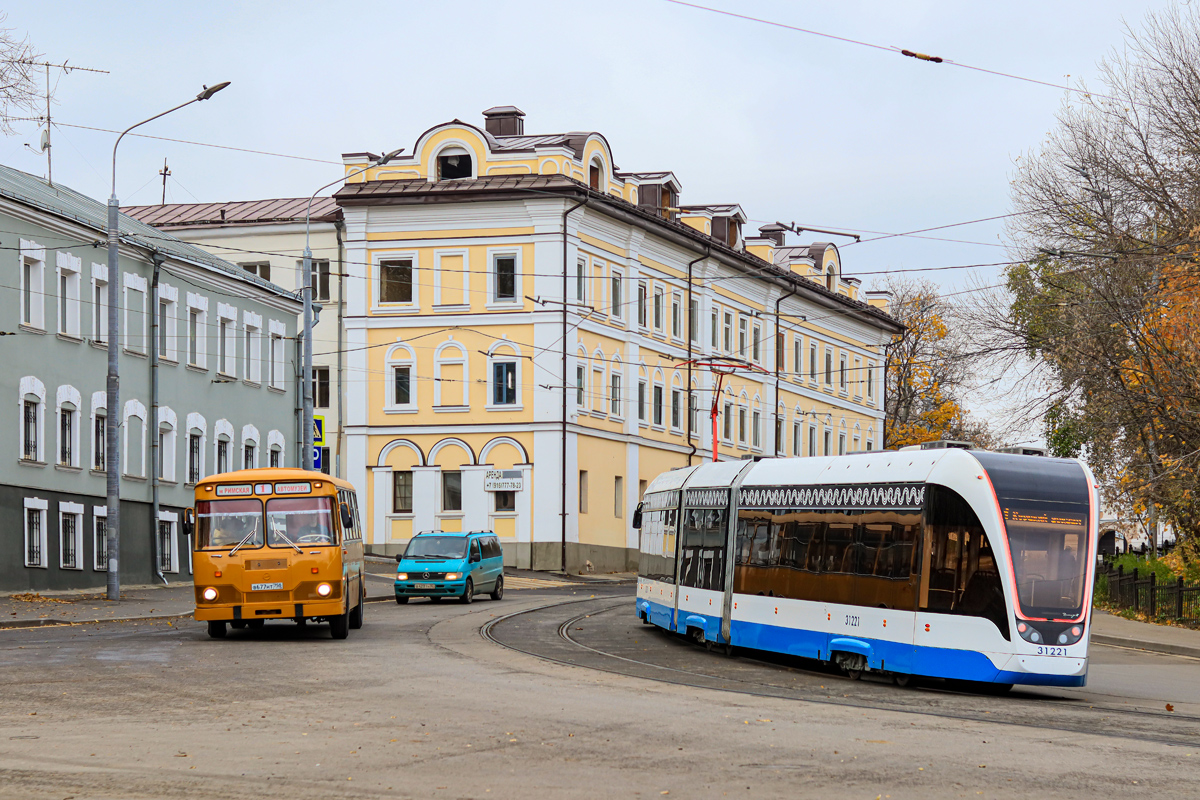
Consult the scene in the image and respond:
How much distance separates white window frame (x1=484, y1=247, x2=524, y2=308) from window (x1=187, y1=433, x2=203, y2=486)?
14.4 m

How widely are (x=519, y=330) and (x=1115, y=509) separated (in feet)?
77.4

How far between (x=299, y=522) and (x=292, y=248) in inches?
1547

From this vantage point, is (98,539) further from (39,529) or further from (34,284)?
(34,284)

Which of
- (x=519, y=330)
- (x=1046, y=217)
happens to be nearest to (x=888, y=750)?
(x=1046, y=217)

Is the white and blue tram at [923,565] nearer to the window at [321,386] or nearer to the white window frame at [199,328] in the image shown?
the white window frame at [199,328]

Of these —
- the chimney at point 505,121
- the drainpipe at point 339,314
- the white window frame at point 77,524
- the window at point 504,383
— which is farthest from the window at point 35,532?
the chimney at point 505,121

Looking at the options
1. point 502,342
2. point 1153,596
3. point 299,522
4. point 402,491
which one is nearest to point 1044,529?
point 299,522

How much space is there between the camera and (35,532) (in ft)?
123

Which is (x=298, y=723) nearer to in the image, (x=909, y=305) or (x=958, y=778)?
(x=958, y=778)

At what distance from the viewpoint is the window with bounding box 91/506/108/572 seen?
40.1 meters

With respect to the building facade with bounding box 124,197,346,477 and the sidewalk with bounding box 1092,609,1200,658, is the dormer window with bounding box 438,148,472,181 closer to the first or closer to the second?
the building facade with bounding box 124,197,346,477

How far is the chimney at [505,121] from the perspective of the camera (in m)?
62.9

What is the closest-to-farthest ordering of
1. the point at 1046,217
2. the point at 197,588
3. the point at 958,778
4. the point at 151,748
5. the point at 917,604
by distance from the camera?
the point at 958,778
the point at 151,748
the point at 917,604
the point at 197,588
the point at 1046,217

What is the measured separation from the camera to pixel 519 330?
57.8m
